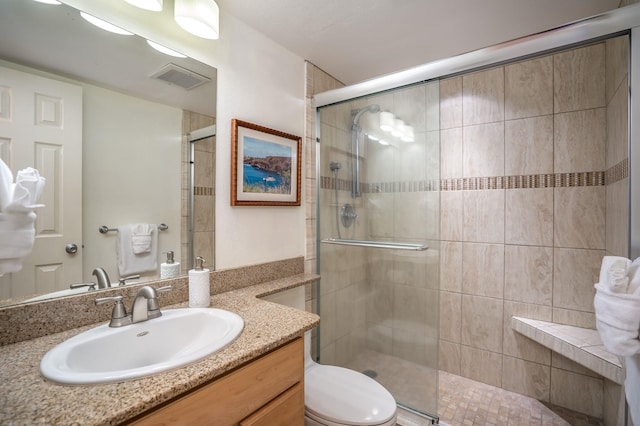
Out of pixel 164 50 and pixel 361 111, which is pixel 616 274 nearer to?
pixel 361 111

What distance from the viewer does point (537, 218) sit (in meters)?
1.95

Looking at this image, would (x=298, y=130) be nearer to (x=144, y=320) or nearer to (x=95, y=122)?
(x=95, y=122)

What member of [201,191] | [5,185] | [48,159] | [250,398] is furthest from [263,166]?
[250,398]

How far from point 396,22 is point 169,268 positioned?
5.67ft

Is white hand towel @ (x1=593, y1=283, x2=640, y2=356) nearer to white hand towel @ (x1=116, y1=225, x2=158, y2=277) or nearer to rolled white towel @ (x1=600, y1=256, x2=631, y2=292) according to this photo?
rolled white towel @ (x1=600, y1=256, x2=631, y2=292)

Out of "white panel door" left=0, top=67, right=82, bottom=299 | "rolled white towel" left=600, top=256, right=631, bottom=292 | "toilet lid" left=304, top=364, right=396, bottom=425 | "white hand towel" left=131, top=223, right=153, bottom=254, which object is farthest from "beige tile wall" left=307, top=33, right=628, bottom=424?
"white panel door" left=0, top=67, right=82, bottom=299

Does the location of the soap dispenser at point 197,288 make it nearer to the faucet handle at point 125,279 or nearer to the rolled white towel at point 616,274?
the faucet handle at point 125,279

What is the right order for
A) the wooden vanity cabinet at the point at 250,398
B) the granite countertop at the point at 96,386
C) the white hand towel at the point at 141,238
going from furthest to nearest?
the white hand towel at the point at 141,238, the wooden vanity cabinet at the point at 250,398, the granite countertop at the point at 96,386

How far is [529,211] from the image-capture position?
1.98 m

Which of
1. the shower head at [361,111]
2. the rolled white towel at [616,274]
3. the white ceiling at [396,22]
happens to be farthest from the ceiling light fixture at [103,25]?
the rolled white towel at [616,274]

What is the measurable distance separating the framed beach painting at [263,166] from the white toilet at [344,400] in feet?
3.22

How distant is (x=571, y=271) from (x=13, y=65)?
2866 millimetres

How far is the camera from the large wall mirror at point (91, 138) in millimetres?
921

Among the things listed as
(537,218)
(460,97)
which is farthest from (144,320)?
(460,97)
